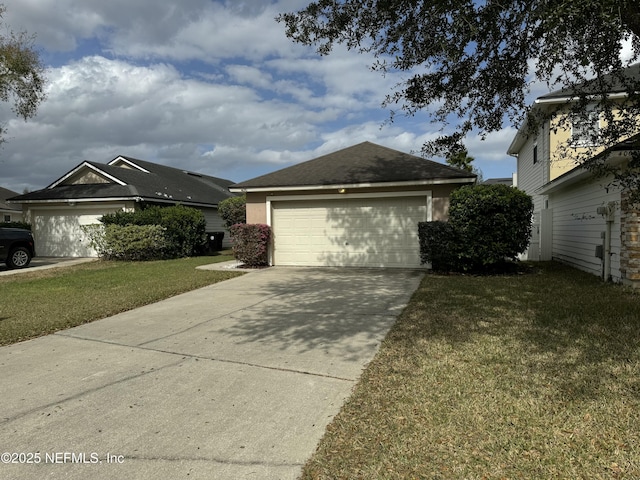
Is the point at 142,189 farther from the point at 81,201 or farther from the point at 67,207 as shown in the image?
the point at 67,207

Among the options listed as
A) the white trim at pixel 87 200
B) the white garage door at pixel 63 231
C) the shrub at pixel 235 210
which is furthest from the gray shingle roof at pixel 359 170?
the white garage door at pixel 63 231

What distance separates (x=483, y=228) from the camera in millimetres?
10180

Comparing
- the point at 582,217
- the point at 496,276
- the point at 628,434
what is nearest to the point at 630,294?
the point at 496,276

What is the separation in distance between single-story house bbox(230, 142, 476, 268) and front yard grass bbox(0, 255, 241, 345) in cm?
276

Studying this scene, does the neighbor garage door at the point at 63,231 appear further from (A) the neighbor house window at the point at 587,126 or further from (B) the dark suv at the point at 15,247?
(A) the neighbor house window at the point at 587,126

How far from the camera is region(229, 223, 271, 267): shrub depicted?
1288 centimetres

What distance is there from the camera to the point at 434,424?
2990mm

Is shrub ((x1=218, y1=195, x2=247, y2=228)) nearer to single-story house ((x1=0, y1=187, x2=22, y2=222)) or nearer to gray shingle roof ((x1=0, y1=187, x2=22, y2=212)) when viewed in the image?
gray shingle roof ((x1=0, y1=187, x2=22, y2=212))

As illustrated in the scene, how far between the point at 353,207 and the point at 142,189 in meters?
10.8

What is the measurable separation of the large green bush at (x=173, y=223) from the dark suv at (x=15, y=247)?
2.75 metres

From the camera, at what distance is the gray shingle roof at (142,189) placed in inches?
706

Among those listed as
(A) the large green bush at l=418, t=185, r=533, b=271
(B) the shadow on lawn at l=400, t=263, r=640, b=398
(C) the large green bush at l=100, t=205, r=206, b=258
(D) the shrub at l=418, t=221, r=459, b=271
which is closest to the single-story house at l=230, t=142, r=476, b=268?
(D) the shrub at l=418, t=221, r=459, b=271

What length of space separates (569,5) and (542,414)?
3.92m

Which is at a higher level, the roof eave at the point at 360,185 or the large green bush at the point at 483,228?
the roof eave at the point at 360,185
